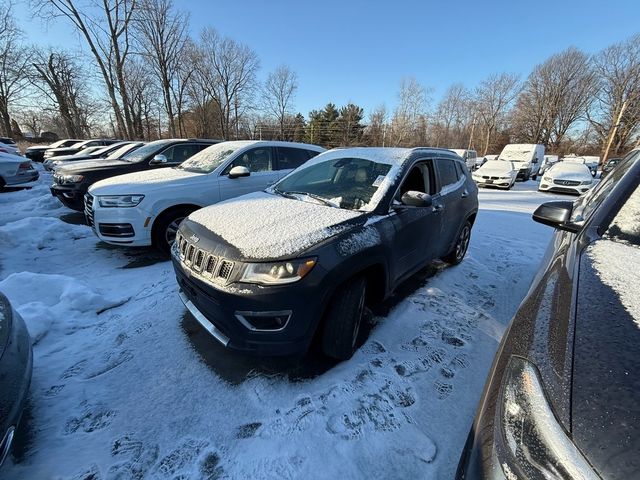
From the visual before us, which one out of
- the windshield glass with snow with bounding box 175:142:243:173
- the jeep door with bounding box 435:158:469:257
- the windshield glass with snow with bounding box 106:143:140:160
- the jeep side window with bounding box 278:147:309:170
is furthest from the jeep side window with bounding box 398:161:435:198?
the windshield glass with snow with bounding box 106:143:140:160

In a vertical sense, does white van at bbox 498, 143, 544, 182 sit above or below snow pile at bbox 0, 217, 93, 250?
above

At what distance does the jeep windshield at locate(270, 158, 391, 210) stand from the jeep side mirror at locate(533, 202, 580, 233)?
4.45ft

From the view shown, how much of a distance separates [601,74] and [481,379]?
50.4m

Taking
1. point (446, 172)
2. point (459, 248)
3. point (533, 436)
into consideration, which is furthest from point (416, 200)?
point (459, 248)

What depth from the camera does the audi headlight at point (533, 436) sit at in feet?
2.74

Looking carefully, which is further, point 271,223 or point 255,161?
point 255,161

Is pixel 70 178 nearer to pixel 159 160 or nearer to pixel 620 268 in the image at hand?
pixel 159 160

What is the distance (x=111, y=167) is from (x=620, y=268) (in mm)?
8043

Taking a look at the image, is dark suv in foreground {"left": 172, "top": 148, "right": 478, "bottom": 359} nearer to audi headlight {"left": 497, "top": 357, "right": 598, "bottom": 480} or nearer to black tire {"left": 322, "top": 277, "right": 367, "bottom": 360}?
black tire {"left": 322, "top": 277, "right": 367, "bottom": 360}

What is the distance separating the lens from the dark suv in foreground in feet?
6.53

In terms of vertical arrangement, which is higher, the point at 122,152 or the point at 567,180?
the point at 122,152

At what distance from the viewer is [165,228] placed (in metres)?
4.40

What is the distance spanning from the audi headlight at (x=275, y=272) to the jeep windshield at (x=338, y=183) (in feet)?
3.09

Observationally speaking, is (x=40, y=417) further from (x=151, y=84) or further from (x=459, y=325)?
(x=151, y=84)
